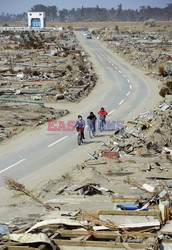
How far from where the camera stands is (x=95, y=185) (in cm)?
1558

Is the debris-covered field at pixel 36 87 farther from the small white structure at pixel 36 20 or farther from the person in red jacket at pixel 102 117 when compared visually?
the small white structure at pixel 36 20

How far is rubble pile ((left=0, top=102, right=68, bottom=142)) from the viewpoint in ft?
79.8

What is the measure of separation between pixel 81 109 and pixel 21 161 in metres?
11.3

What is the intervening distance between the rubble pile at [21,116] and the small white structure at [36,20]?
384ft

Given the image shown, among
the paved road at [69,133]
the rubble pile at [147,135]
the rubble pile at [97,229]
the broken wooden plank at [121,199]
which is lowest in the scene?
the paved road at [69,133]

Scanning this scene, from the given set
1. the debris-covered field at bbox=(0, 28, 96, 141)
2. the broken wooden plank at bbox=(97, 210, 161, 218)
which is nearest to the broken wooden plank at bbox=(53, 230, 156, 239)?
the broken wooden plank at bbox=(97, 210, 161, 218)

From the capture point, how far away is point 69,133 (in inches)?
961

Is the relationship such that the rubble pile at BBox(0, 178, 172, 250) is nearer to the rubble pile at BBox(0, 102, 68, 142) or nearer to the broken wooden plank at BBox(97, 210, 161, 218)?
the broken wooden plank at BBox(97, 210, 161, 218)

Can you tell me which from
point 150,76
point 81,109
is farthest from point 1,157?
point 150,76

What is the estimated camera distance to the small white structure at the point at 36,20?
475 ft

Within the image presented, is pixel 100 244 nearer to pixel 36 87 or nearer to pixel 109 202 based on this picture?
pixel 109 202

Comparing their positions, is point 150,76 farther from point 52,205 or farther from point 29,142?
point 52,205

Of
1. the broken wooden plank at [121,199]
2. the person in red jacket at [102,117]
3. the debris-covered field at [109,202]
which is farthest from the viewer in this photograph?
Result: the person in red jacket at [102,117]

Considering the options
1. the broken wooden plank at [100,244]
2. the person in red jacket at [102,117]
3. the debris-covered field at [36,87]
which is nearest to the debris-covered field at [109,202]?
the broken wooden plank at [100,244]
